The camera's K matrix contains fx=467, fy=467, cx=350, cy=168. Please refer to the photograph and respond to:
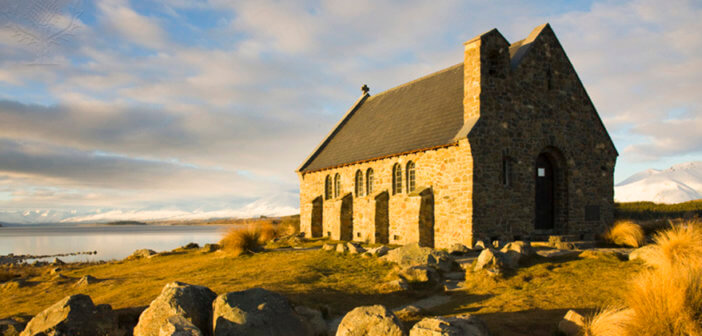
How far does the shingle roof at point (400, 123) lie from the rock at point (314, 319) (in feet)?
40.0

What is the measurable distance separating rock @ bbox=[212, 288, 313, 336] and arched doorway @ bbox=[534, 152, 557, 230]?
633 inches

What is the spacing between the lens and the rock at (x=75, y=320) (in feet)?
28.1

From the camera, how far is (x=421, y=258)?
1451 cm

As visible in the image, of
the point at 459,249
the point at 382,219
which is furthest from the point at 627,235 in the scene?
the point at 382,219

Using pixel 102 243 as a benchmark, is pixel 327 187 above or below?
above

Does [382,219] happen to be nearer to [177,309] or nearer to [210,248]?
[210,248]

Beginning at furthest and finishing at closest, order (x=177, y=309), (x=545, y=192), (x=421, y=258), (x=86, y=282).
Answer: (x=545, y=192) < (x=86, y=282) < (x=421, y=258) < (x=177, y=309)

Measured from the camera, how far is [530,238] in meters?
20.3

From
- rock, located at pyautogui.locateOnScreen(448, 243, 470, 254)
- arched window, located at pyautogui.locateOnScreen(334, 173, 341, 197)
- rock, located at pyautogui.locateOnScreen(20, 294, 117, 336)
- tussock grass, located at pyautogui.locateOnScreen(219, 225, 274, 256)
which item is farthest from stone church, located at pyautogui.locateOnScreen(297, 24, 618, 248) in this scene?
rock, located at pyautogui.locateOnScreen(20, 294, 117, 336)

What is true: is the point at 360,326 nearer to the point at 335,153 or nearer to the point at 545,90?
the point at 545,90

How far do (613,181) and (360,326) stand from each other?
2056cm

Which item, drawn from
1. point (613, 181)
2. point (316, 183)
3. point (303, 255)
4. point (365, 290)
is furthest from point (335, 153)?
point (365, 290)

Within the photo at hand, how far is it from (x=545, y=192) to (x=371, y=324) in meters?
17.0

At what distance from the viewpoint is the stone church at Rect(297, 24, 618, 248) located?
19578mm
